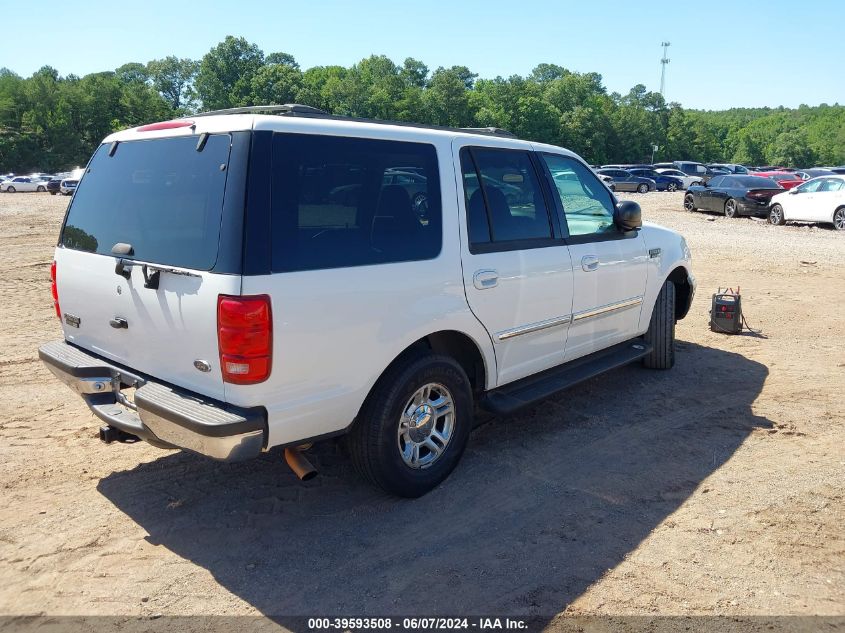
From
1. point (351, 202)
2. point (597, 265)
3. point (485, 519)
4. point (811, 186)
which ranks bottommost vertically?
point (485, 519)

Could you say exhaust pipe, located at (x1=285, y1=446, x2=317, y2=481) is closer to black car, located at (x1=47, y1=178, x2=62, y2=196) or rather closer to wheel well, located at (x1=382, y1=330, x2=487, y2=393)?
wheel well, located at (x1=382, y1=330, x2=487, y2=393)

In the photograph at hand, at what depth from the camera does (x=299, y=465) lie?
348 centimetres

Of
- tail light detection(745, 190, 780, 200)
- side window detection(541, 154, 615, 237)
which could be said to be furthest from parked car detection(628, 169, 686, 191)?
side window detection(541, 154, 615, 237)

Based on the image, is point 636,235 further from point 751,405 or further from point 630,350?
point 751,405

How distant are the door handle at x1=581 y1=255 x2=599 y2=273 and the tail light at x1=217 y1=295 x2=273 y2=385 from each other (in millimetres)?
2627

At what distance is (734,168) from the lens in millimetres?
49375

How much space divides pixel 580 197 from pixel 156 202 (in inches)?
121

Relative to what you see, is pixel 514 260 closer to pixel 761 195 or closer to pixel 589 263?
pixel 589 263

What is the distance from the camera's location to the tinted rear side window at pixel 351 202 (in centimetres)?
318

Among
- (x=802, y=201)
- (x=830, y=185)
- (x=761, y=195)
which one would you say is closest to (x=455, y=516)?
(x=802, y=201)

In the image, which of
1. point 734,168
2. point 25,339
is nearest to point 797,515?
point 25,339

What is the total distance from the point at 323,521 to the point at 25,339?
17.1 ft

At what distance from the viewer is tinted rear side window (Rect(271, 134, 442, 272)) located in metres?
3.18

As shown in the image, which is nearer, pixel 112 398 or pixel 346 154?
pixel 346 154
